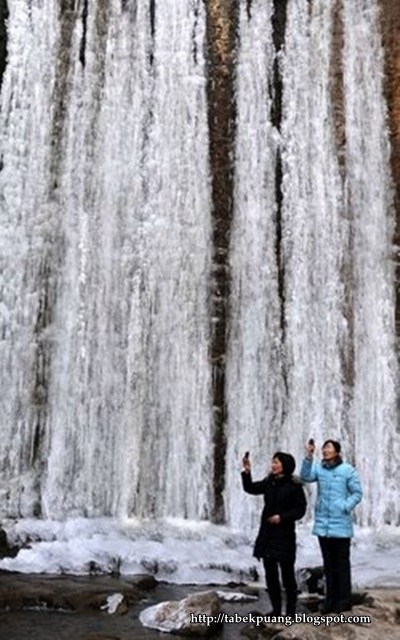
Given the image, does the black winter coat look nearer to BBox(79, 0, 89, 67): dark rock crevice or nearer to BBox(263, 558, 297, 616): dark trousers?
BBox(263, 558, 297, 616): dark trousers

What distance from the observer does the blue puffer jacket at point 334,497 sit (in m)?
7.75

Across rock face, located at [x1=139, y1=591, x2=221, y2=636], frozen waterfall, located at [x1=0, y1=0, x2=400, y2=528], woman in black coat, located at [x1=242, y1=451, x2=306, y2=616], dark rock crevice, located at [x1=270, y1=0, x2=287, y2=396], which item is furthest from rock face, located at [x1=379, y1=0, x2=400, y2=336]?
rock face, located at [x1=139, y1=591, x2=221, y2=636]

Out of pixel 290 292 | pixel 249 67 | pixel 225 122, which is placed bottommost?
pixel 290 292

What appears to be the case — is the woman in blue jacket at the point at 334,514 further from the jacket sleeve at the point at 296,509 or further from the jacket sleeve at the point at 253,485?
the jacket sleeve at the point at 253,485

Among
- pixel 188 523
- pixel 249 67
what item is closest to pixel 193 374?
pixel 188 523

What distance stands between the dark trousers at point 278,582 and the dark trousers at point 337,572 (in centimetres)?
34

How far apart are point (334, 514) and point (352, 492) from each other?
26 centimetres

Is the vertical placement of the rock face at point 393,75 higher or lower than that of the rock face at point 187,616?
higher

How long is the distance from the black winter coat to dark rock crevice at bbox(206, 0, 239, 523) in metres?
6.74

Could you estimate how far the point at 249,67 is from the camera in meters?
17.7

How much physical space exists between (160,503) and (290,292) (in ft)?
15.4

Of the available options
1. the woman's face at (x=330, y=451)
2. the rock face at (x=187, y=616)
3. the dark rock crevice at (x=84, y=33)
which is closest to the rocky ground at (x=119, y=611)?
the rock face at (x=187, y=616)

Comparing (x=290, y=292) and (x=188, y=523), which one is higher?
(x=290, y=292)

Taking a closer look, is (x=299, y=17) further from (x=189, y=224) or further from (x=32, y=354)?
(x=32, y=354)
